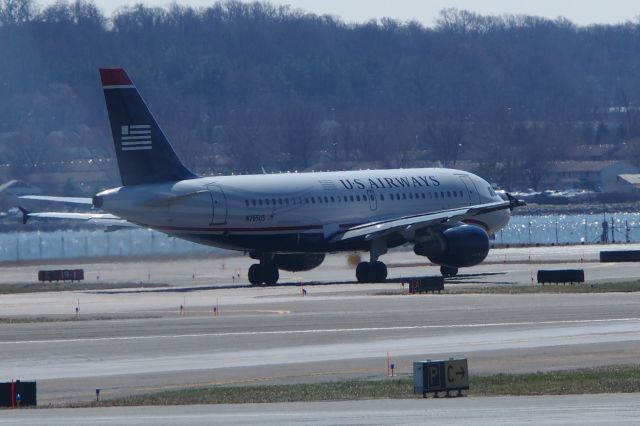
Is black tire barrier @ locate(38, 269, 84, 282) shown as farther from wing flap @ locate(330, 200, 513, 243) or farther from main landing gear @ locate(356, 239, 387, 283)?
main landing gear @ locate(356, 239, 387, 283)

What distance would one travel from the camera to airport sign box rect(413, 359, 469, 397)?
89.9 ft

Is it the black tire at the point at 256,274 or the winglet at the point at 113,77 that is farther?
the black tire at the point at 256,274

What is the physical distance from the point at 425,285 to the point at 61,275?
21.6m

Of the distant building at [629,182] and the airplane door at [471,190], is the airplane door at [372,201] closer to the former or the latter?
the airplane door at [471,190]

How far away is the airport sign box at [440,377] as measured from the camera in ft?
89.9

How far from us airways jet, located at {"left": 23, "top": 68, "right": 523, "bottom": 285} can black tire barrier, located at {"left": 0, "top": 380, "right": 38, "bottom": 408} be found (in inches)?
1248

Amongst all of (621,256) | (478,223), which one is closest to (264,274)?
(478,223)

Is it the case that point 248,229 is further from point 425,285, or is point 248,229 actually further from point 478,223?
point 478,223

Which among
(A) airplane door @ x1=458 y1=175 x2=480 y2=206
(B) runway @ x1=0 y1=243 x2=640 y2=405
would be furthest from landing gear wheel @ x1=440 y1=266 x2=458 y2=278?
(B) runway @ x1=0 y1=243 x2=640 y2=405

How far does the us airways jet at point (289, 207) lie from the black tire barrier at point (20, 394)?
31687 mm

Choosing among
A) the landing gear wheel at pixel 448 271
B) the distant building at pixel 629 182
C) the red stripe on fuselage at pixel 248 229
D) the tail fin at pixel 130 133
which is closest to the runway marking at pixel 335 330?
the tail fin at pixel 130 133

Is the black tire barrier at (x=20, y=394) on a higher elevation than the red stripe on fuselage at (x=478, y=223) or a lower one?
lower

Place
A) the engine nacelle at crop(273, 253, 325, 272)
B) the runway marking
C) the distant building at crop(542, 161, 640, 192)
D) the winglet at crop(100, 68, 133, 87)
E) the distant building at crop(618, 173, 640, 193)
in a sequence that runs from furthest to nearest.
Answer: the distant building at crop(542, 161, 640, 192) → the distant building at crop(618, 173, 640, 193) → the engine nacelle at crop(273, 253, 325, 272) → the winglet at crop(100, 68, 133, 87) → the runway marking

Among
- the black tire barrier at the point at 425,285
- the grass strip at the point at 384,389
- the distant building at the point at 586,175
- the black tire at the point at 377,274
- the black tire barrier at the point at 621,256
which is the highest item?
the distant building at the point at 586,175
